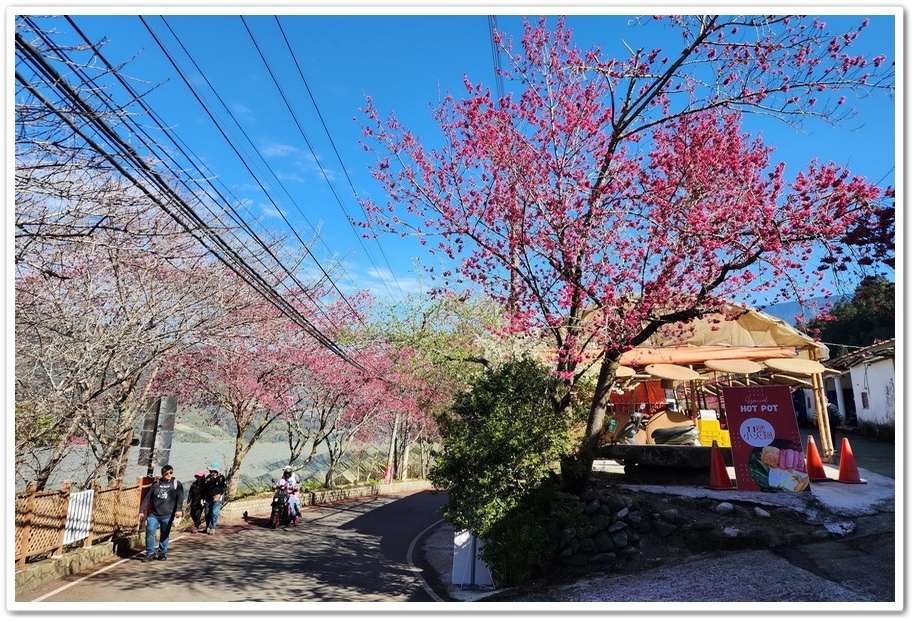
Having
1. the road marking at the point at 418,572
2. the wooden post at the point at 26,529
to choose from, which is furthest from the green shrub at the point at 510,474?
the wooden post at the point at 26,529

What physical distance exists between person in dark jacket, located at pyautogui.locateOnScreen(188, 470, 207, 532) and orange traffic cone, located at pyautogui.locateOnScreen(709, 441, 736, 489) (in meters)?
11.0

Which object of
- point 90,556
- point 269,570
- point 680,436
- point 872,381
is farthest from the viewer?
point 872,381

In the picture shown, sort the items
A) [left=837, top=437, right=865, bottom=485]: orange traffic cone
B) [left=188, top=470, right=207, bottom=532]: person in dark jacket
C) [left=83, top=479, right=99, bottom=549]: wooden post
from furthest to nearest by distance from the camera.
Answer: [left=188, top=470, right=207, bottom=532]: person in dark jacket → [left=83, top=479, right=99, bottom=549]: wooden post → [left=837, top=437, right=865, bottom=485]: orange traffic cone

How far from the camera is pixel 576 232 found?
7.35 meters

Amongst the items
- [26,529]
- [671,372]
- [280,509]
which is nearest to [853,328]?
[671,372]

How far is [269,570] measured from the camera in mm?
8820

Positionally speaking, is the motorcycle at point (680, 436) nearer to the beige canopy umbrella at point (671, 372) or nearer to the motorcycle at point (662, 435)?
the motorcycle at point (662, 435)

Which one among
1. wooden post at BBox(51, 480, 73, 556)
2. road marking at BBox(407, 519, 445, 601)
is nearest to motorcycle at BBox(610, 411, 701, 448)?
road marking at BBox(407, 519, 445, 601)

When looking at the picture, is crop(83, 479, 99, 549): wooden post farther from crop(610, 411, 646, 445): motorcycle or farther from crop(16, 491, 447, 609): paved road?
crop(610, 411, 646, 445): motorcycle

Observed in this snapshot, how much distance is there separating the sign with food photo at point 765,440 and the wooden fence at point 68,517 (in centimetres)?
1006

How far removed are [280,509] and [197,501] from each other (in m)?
2.08

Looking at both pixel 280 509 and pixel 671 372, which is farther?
pixel 280 509

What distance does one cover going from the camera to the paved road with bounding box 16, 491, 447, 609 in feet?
23.4

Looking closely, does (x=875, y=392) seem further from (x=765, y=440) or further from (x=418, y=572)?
(x=418, y=572)
